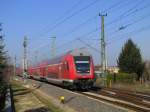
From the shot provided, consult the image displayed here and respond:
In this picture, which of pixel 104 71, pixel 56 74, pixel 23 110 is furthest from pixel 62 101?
pixel 104 71

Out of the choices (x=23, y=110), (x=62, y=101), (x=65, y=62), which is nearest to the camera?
(x=23, y=110)

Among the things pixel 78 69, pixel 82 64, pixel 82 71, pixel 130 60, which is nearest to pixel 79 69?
pixel 78 69

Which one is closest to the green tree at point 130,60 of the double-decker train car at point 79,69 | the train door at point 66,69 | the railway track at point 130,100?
the train door at point 66,69

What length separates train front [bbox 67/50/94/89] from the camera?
31.1m

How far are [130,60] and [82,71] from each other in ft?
122

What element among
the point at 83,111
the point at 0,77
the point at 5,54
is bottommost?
the point at 83,111

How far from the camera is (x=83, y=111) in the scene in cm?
1738

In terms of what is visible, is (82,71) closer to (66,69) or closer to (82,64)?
(82,64)

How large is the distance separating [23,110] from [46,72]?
97.4 feet

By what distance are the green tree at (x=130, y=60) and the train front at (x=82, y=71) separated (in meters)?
36.2

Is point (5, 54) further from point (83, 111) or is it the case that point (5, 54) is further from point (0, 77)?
point (83, 111)

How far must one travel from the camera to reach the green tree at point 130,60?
2665 inches

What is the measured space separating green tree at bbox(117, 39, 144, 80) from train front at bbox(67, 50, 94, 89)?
3624 centimetres

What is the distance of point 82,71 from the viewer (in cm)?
3142
